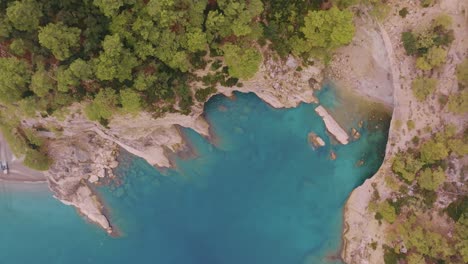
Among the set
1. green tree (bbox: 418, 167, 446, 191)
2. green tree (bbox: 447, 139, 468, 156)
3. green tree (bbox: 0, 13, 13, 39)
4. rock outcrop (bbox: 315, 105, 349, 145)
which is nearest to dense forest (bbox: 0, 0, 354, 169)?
green tree (bbox: 0, 13, 13, 39)

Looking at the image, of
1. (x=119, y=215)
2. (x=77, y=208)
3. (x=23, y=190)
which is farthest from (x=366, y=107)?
(x=23, y=190)

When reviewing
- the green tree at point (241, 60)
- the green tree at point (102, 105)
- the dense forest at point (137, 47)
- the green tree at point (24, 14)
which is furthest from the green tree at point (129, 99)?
the green tree at point (241, 60)

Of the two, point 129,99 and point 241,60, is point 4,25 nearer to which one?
point 129,99

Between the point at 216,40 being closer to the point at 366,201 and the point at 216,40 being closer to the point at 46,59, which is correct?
the point at 46,59

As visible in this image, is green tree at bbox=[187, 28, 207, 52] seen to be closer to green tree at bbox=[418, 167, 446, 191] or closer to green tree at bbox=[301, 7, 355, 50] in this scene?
green tree at bbox=[301, 7, 355, 50]

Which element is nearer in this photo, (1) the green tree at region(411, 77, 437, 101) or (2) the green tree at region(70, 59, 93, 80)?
(2) the green tree at region(70, 59, 93, 80)

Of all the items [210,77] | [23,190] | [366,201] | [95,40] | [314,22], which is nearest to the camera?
[95,40]
